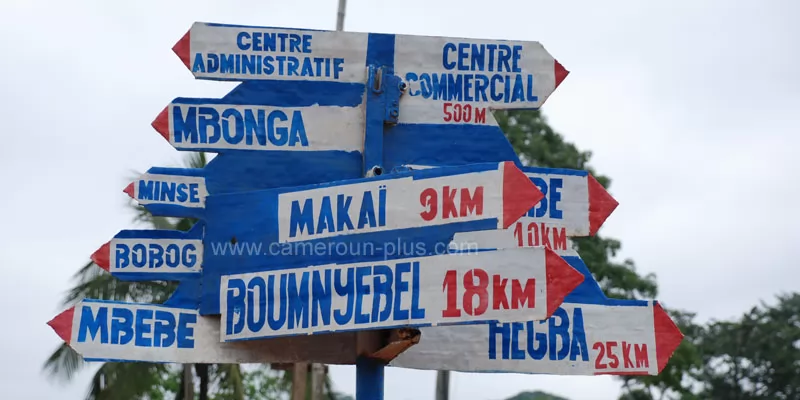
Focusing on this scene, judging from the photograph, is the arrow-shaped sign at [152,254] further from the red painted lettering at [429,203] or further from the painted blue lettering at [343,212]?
the red painted lettering at [429,203]

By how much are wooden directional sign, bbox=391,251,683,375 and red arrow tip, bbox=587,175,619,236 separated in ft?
1.77

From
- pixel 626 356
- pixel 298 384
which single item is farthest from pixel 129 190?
pixel 298 384

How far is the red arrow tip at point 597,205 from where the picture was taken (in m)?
6.76

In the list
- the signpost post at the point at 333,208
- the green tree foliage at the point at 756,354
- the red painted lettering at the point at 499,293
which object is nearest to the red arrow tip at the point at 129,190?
the signpost post at the point at 333,208

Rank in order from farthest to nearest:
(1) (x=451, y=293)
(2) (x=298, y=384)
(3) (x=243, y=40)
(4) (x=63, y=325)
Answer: (2) (x=298, y=384) < (3) (x=243, y=40) < (4) (x=63, y=325) < (1) (x=451, y=293)

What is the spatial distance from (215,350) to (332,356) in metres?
0.68

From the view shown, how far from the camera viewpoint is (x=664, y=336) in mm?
6582

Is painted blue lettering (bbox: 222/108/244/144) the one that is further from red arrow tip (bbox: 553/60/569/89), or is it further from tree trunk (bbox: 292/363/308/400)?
tree trunk (bbox: 292/363/308/400)

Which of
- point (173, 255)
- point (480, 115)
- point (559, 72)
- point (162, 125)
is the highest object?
point (559, 72)

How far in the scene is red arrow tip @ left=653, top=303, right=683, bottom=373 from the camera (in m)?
6.57

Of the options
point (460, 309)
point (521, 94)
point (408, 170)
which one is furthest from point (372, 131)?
point (460, 309)

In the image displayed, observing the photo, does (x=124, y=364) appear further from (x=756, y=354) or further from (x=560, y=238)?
(x=756, y=354)

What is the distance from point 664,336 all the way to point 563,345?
61cm

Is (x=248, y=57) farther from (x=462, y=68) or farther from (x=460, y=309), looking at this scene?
(x=460, y=309)
